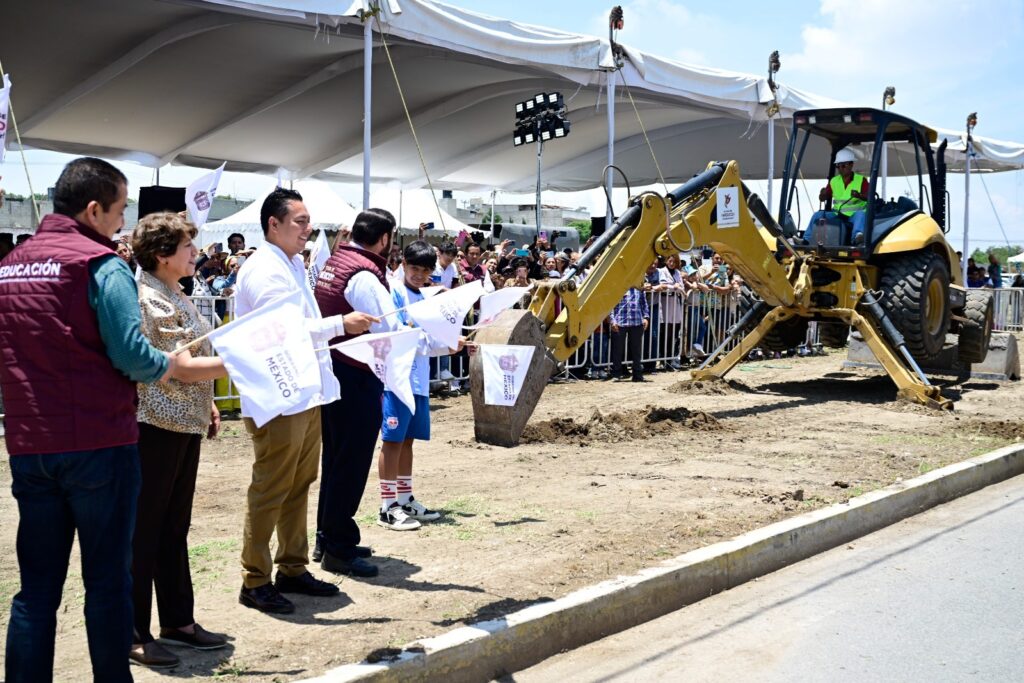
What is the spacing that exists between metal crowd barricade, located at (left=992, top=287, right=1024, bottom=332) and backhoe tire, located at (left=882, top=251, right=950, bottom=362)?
49.1 ft

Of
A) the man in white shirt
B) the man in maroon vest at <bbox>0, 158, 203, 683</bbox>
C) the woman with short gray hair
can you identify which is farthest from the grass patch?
the man in maroon vest at <bbox>0, 158, 203, 683</bbox>

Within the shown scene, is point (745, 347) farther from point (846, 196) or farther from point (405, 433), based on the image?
point (405, 433)

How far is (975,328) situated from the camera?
1429cm

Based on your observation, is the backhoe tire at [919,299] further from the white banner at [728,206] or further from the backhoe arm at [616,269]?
the white banner at [728,206]

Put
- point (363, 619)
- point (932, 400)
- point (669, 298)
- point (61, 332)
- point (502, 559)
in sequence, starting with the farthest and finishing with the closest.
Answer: point (669, 298) < point (932, 400) < point (502, 559) < point (363, 619) < point (61, 332)

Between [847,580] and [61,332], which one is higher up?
[61,332]

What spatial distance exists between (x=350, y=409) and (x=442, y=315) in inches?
28.1

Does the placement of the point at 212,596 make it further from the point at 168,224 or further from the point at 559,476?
the point at 559,476

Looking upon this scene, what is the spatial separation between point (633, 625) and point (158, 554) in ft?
7.79

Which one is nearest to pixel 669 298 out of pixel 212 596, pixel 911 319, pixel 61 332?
pixel 911 319

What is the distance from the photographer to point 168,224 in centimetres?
411

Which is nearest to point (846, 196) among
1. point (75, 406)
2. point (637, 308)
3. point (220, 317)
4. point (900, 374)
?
point (900, 374)

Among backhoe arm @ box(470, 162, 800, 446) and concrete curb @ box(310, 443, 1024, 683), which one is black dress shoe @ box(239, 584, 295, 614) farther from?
backhoe arm @ box(470, 162, 800, 446)

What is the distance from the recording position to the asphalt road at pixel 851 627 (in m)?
4.50
